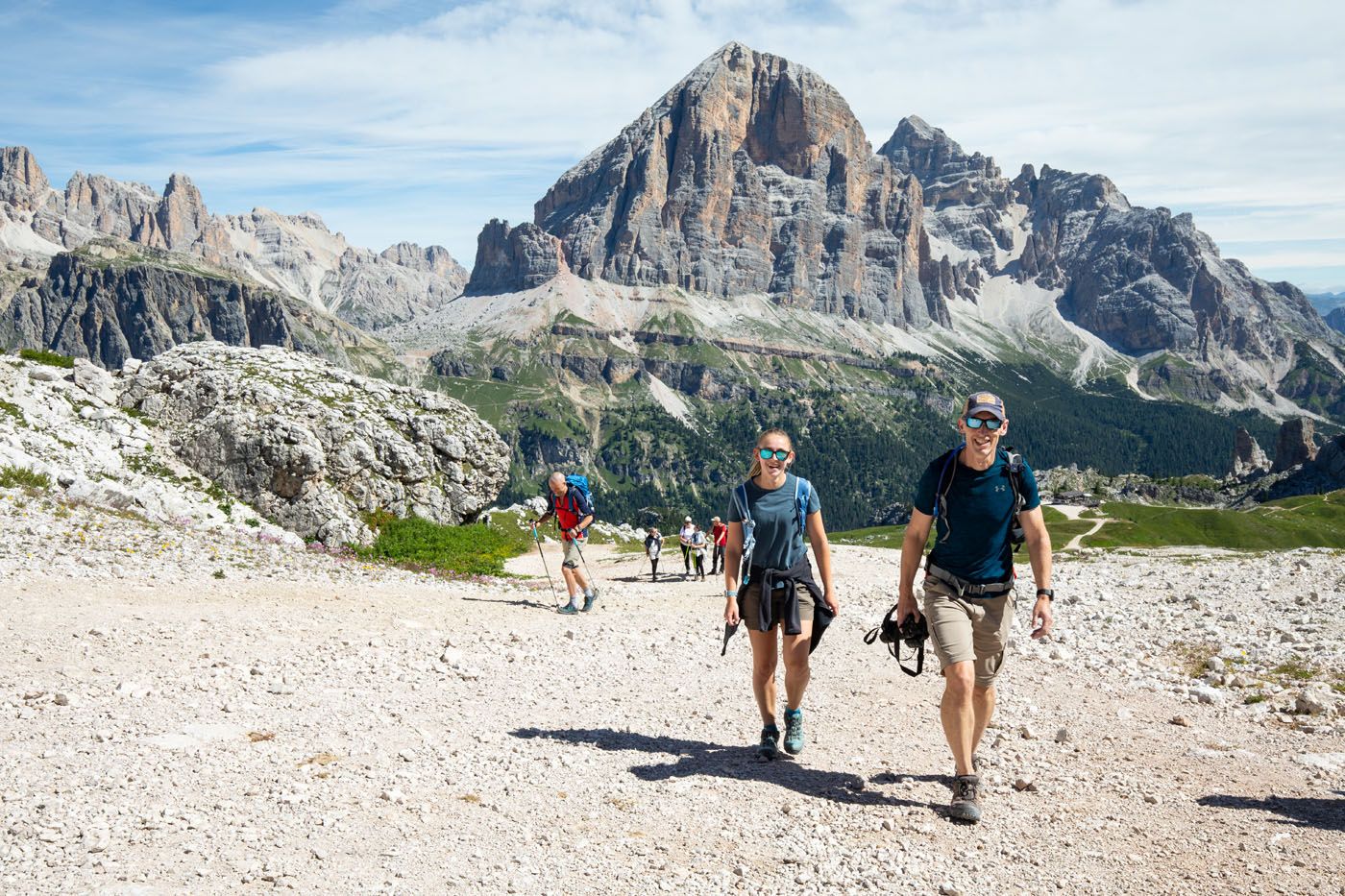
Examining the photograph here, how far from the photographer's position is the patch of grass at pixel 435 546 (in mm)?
27922

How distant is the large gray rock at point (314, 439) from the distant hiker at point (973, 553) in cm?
2355

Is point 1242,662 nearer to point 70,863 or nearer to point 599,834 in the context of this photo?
point 599,834

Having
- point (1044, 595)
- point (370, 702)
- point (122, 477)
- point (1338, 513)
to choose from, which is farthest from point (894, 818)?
point (1338, 513)

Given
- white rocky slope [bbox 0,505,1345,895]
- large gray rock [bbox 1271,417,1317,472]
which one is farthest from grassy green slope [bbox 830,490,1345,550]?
white rocky slope [bbox 0,505,1345,895]

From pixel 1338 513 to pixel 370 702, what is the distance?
471 ft

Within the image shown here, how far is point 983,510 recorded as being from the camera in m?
9.19

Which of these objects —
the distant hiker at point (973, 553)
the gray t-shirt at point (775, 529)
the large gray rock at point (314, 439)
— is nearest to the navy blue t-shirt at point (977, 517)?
the distant hiker at point (973, 553)

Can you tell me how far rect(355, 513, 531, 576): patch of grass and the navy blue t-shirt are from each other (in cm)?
2020

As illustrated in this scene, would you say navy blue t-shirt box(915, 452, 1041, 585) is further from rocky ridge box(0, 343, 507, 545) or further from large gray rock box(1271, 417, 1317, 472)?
large gray rock box(1271, 417, 1317, 472)

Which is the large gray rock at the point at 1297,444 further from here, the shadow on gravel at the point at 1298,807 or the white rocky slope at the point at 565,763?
the shadow on gravel at the point at 1298,807

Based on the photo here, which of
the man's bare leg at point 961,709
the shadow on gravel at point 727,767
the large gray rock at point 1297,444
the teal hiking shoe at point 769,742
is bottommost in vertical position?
the shadow on gravel at point 727,767

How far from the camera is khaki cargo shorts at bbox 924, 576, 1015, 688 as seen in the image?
9117 mm

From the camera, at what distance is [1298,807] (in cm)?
935

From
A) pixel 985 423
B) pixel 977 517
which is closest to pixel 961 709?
pixel 977 517
